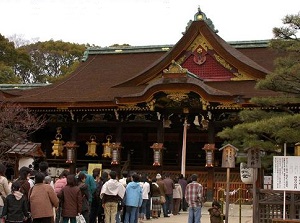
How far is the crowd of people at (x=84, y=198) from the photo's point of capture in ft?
29.2

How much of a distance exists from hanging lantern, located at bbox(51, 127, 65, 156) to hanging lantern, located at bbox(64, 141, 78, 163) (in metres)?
0.57

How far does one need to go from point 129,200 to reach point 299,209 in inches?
144

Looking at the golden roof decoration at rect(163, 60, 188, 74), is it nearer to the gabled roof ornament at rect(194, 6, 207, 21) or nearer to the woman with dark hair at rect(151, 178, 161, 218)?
the gabled roof ornament at rect(194, 6, 207, 21)

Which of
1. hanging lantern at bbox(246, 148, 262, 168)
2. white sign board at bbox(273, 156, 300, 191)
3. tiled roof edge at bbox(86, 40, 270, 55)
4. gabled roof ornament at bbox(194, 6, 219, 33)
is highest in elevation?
gabled roof ornament at bbox(194, 6, 219, 33)

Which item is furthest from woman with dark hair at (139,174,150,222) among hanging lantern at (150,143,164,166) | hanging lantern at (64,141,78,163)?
hanging lantern at (64,141,78,163)

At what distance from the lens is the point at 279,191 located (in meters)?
11.8

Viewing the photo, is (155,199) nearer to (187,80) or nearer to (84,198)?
(84,198)

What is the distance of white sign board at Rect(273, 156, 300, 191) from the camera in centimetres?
1141

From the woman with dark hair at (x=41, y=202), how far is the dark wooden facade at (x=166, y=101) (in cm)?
1206

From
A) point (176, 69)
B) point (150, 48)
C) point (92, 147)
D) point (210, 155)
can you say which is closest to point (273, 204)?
point (210, 155)

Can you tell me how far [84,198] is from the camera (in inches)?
423

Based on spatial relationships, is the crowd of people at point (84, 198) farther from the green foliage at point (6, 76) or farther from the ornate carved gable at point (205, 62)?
the green foliage at point (6, 76)

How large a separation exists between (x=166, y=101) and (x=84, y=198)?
38.5 feet

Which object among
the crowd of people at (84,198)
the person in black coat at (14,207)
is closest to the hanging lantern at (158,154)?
the crowd of people at (84,198)
